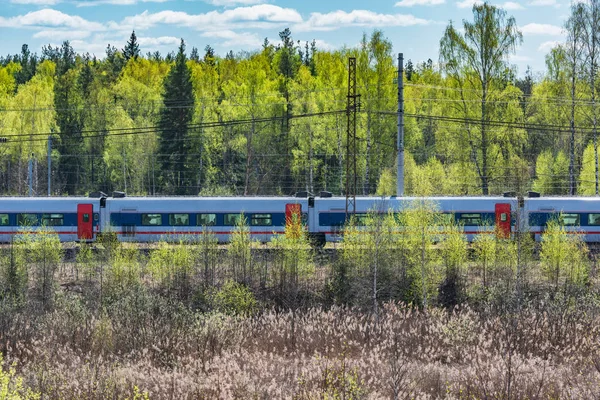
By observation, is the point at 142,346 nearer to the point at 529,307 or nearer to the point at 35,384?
the point at 35,384

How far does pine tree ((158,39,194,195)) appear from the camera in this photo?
179 feet

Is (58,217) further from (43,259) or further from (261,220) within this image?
(261,220)

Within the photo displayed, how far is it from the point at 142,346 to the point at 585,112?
30.9 metres

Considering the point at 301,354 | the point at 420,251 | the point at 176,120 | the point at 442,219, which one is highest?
the point at 176,120

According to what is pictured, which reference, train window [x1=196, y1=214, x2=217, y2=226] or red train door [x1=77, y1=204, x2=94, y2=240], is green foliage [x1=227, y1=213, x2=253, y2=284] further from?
red train door [x1=77, y1=204, x2=94, y2=240]

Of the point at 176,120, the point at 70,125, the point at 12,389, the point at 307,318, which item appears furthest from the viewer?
the point at 70,125

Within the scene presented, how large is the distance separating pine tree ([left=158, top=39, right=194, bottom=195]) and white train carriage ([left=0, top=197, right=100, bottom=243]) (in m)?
20.3

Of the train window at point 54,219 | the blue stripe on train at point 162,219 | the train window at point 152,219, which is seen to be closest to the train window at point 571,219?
the blue stripe on train at point 162,219

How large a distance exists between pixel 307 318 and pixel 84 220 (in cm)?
1500

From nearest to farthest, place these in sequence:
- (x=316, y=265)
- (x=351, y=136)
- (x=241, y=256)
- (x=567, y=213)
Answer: (x=241, y=256) < (x=316, y=265) < (x=567, y=213) < (x=351, y=136)

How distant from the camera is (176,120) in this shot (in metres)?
55.0

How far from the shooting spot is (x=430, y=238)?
26.8 m

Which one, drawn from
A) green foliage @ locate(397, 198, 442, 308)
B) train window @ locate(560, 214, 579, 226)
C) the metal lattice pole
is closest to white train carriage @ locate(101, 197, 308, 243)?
the metal lattice pole

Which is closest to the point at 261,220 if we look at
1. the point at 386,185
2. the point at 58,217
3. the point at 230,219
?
the point at 230,219
